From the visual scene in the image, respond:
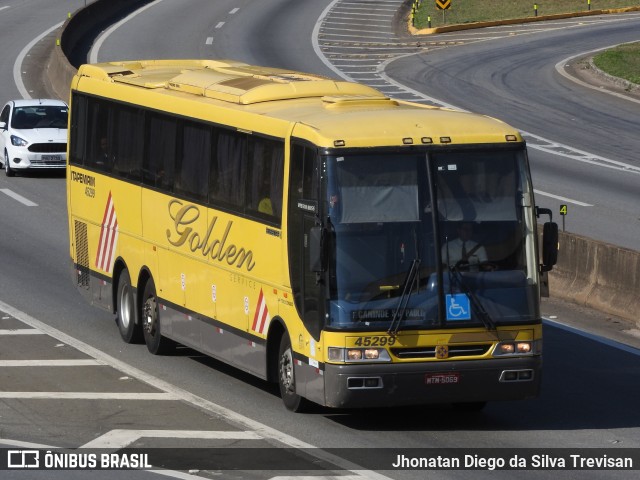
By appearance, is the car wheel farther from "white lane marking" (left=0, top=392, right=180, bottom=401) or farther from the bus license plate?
the bus license plate

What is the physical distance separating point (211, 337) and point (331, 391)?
10.2 feet

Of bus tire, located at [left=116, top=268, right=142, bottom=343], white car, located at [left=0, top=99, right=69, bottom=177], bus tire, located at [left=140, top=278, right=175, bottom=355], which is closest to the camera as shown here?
bus tire, located at [left=140, top=278, right=175, bottom=355]

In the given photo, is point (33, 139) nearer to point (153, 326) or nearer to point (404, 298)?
point (153, 326)

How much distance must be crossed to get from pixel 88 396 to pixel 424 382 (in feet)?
12.9

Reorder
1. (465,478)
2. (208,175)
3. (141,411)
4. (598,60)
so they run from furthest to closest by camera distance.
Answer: (598,60), (208,175), (141,411), (465,478)

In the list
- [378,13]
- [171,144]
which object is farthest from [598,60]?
[171,144]

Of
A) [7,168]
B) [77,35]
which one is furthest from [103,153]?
[77,35]

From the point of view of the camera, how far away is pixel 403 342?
13461mm

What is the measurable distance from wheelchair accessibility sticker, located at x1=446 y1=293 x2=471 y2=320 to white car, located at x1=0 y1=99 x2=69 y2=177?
21.0 m

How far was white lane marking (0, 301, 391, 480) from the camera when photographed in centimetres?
1268

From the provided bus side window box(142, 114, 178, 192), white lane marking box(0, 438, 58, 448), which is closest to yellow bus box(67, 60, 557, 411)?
bus side window box(142, 114, 178, 192)

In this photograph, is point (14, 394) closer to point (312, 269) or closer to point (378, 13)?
point (312, 269)

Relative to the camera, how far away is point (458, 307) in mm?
13602

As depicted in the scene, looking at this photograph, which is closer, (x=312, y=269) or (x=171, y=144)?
(x=312, y=269)
